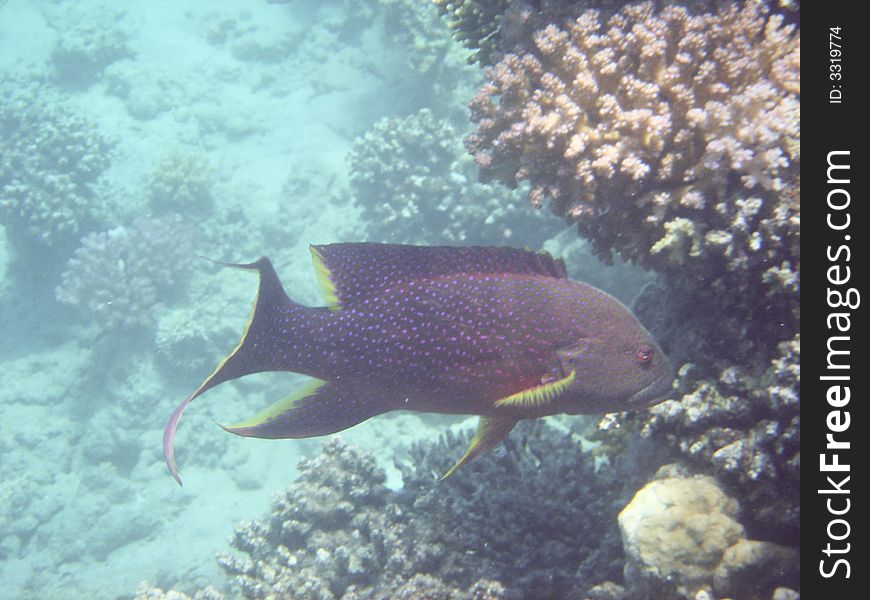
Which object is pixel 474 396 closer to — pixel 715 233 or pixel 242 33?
pixel 715 233

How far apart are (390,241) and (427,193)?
117 centimetres

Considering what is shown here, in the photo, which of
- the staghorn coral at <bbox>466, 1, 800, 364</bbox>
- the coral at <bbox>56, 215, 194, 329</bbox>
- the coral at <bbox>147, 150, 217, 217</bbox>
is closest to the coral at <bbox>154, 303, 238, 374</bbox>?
the coral at <bbox>56, 215, 194, 329</bbox>

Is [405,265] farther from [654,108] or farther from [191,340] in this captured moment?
[191,340]

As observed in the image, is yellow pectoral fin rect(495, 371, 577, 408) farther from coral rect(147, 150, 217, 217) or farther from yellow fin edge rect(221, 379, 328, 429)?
coral rect(147, 150, 217, 217)

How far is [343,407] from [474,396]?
1.96 ft

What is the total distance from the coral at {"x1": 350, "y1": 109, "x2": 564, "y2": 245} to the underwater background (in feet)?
0.18

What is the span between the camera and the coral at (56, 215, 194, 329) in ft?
34.1

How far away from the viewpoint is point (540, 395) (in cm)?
200

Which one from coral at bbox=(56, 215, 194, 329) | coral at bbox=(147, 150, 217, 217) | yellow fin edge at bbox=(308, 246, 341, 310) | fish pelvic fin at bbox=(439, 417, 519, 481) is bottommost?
fish pelvic fin at bbox=(439, 417, 519, 481)

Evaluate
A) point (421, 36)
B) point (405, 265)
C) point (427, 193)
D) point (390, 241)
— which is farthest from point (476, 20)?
point (421, 36)

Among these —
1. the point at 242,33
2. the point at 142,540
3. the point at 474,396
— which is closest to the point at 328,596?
the point at 474,396

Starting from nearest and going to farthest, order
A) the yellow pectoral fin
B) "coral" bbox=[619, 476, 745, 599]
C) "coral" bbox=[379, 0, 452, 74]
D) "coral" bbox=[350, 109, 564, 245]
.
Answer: the yellow pectoral fin, "coral" bbox=[619, 476, 745, 599], "coral" bbox=[350, 109, 564, 245], "coral" bbox=[379, 0, 452, 74]
